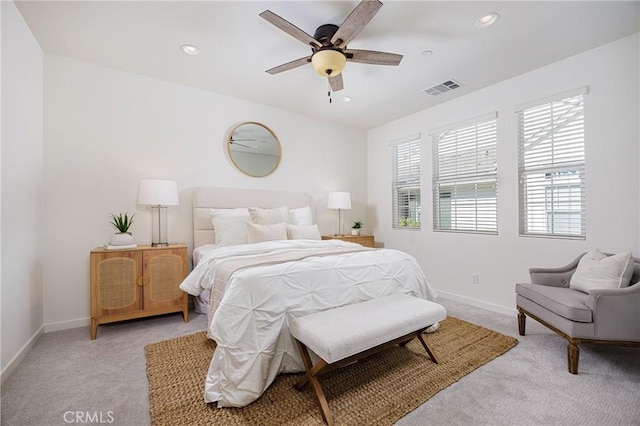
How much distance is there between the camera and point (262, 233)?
311cm

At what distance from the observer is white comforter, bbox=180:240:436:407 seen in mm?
1609

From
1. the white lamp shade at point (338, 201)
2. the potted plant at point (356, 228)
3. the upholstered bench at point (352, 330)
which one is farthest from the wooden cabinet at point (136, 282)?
the potted plant at point (356, 228)

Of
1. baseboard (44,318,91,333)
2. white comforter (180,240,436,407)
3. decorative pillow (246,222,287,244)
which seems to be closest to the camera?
white comforter (180,240,436,407)

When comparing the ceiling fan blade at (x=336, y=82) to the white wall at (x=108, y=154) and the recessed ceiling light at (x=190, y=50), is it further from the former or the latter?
the white wall at (x=108, y=154)

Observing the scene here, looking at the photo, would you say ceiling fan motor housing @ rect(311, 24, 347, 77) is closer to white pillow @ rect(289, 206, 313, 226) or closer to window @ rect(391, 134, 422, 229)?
white pillow @ rect(289, 206, 313, 226)

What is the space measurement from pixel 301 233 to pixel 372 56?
2054mm

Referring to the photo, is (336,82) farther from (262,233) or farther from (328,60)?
(262,233)

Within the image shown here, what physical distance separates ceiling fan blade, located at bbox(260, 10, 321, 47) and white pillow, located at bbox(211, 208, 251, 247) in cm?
204

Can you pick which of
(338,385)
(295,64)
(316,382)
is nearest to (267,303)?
(316,382)

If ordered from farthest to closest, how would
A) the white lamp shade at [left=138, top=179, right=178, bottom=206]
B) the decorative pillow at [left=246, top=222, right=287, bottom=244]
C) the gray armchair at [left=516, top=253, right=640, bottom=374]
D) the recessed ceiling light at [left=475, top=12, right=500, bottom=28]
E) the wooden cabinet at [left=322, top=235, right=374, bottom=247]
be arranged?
1. the wooden cabinet at [left=322, top=235, right=374, bottom=247]
2. the decorative pillow at [left=246, top=222, right=287, bottom=244]
3. the white lamp shade at [left=138, top=179, right=178, bottom=206]
4. the recessed ceiling light at [left=475, top=12, right=500, bottom=28]
5. the gray armchair at [left=516, top=253, right=640, bottom=374]

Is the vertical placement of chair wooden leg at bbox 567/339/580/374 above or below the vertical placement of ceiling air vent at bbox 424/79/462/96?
below

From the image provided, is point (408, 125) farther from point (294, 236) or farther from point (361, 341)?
point (361, 341)

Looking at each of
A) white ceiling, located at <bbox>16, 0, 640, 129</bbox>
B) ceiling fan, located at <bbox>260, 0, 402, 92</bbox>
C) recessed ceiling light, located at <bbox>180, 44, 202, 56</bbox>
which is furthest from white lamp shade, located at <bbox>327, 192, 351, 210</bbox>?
recessed ceiling light, located at <bbox>180, 44, 202, 56</bbox>

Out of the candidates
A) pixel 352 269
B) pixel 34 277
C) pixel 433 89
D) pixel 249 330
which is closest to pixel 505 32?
pixel 433 89
